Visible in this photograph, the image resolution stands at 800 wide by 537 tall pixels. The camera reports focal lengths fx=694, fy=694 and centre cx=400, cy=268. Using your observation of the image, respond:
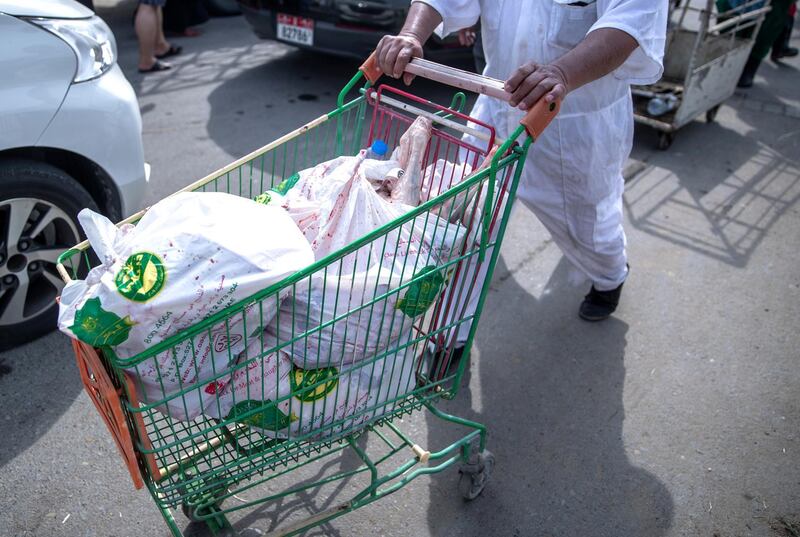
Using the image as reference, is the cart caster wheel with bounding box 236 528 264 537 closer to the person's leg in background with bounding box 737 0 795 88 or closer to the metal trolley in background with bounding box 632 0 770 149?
the metal trolley in background with bounding box 632 0 770 149

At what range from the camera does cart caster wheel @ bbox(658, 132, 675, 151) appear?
18.1 feet

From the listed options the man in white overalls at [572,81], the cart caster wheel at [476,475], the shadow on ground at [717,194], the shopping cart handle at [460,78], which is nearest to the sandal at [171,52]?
the shadow on ground at [717,194]

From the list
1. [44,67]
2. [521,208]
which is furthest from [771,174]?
[44,67]

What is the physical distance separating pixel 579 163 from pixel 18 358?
250 centimetres

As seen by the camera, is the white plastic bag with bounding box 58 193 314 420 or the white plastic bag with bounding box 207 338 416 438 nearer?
the white plastic bag with bounding box 58 193 314 420

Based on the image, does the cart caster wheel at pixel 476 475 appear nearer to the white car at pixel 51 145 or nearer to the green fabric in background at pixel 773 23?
the white car at pixel 51 145

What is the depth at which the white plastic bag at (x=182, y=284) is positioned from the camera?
60.4 inches

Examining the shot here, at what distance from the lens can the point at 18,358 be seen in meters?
2.97

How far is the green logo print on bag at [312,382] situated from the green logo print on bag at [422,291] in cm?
27

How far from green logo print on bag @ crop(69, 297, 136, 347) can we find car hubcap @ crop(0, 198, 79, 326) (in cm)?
150

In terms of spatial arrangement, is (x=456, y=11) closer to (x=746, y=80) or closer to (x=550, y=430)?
(x=550, y=430)

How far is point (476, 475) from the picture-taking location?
8.13 ft

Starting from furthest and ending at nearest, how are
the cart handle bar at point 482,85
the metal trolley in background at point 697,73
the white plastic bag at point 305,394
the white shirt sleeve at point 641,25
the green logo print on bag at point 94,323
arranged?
1. the metal trolley in background at point 697,73
2. the white shirt sleeve at point 641,25
3. the cart handle bar at point 482,85
4. the white plastic bag at point 305,394
5. the green logo print on bag at point 94,323

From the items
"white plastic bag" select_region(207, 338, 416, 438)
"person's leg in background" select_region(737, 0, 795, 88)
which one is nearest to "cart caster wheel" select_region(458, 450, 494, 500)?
"white plastic bag" select_region(207, 338, 416, 438)
